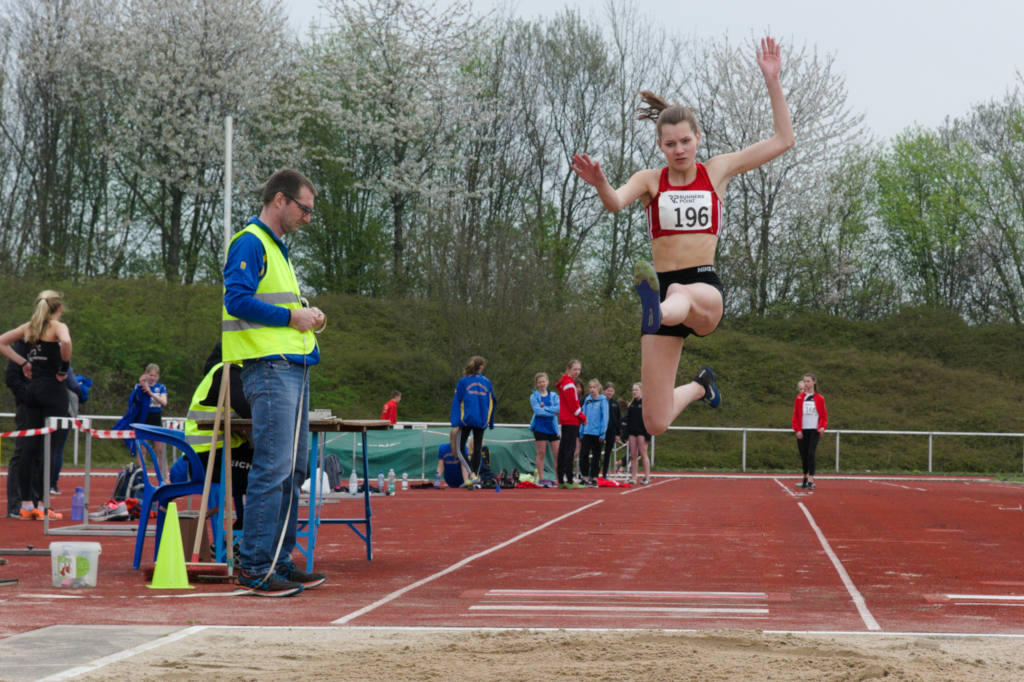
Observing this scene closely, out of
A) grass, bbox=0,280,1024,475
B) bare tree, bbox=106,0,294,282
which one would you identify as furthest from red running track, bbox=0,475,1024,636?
bare tree, bbox=106,0,294,282

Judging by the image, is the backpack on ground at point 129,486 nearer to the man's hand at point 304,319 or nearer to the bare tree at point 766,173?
the man's hand at point 304,319

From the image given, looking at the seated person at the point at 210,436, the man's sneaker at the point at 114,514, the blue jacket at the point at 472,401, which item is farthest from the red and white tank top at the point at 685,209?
the blue jacket at the point at 472,401

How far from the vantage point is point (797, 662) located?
166 inches

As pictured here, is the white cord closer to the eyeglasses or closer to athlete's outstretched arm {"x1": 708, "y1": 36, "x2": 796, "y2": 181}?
the eyeglasses

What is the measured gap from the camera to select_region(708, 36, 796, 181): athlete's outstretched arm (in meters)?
5.66

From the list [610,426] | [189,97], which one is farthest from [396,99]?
[610,426]

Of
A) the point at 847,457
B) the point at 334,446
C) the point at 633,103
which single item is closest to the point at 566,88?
the point at 633,103

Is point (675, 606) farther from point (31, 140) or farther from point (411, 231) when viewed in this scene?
point (31, 140)

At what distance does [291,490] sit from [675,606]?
90.3 inches

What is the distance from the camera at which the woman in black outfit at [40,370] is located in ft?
35.7

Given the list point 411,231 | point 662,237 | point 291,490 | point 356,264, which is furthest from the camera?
point 356,264

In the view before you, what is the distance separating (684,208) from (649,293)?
0.75m

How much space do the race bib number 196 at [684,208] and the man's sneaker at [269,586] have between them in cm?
282

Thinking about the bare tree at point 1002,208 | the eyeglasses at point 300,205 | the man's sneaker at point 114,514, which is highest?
the bare tree at point 1002,208
